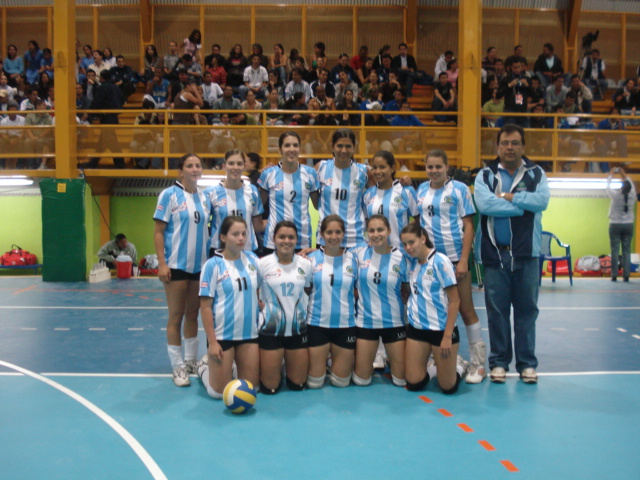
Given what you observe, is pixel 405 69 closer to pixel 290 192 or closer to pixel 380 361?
pixel 290 192

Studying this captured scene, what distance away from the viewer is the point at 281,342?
18.9ft

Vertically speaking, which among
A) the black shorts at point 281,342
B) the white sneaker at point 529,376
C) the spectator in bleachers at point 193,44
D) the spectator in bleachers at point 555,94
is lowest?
the white sneaker at point 529,376

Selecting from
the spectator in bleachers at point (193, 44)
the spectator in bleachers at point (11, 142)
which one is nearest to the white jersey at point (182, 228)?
the spectator in bleachers at point (11, 142)

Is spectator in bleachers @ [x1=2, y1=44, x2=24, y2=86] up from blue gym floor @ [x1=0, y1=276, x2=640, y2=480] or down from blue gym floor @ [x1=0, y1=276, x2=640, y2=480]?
up

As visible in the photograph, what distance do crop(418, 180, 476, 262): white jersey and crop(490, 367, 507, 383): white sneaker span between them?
1.11 meters

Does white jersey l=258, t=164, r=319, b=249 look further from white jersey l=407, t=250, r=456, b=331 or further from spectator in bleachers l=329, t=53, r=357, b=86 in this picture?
spectator in bleachers l=329, t=53, r=357, b=86

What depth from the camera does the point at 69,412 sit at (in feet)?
17.0

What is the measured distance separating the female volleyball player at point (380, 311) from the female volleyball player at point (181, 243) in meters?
1.60

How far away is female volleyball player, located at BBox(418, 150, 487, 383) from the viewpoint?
605 centimetres

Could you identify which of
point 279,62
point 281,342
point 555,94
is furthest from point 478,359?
point 279,62

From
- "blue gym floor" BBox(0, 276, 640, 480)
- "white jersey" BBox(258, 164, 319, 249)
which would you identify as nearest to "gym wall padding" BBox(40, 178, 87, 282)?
"blue gym floor" BBox(0, 276, 640, 480)

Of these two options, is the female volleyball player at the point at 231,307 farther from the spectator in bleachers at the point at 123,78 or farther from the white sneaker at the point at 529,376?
the spectator in bleachers at the point at 123,78

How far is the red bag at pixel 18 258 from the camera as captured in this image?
1636 cm

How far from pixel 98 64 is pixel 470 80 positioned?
10.1m
